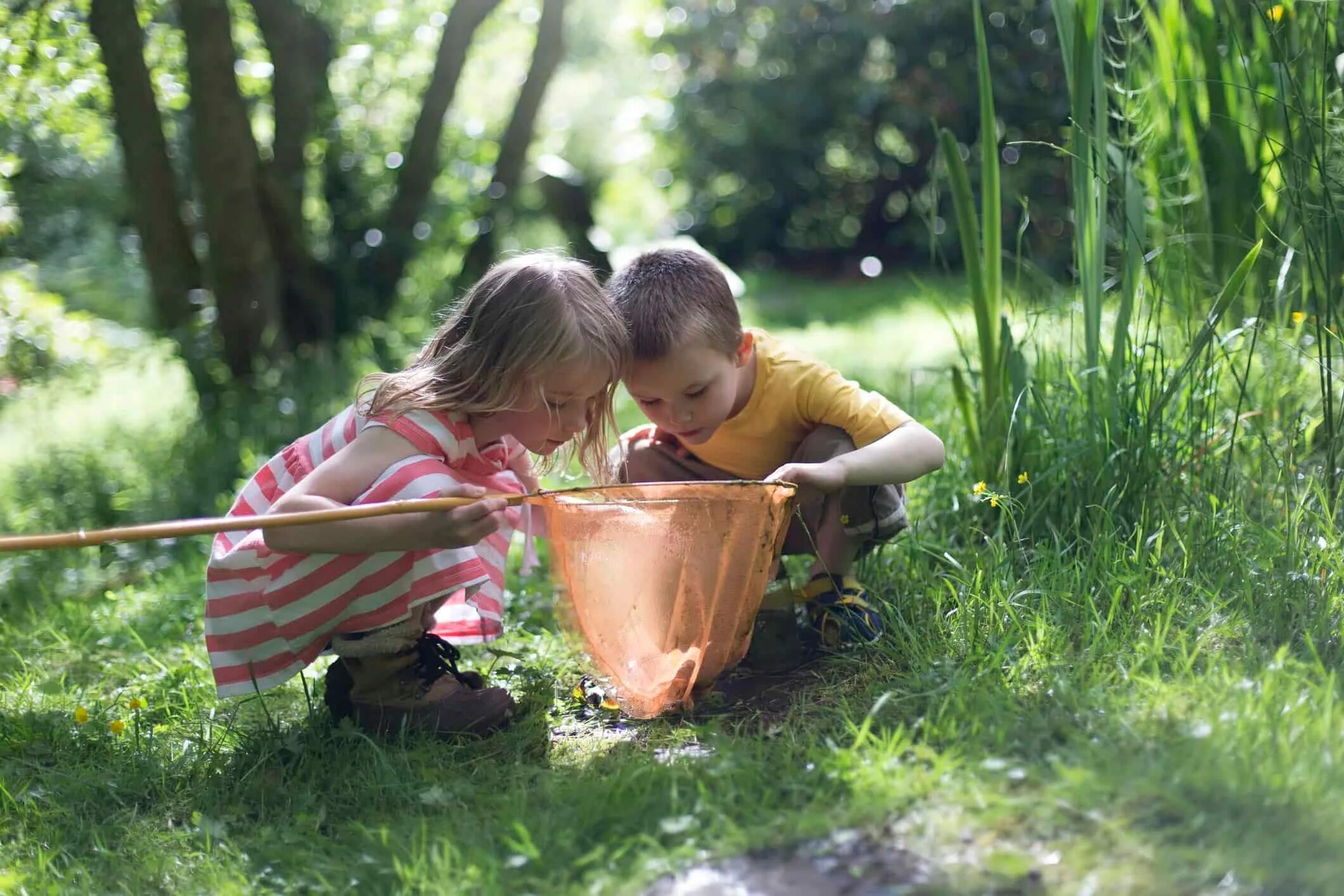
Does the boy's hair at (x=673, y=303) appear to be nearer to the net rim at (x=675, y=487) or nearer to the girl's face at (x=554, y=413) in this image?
the girl's face at (x=554, y=413)

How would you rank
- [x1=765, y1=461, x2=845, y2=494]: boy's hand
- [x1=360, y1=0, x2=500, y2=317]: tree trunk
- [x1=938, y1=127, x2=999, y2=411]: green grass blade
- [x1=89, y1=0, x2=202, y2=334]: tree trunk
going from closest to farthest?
[x1=765, y1=461, x2=845, y2=494]: boy's hand
[x1=938, y1=127, x2=999, y2=411]: green grass blade
[x1=89, y1=0, x2=202, y2=334]: tree trunk
[x1=360, y1=0, x2=500, y2=317]: tree trunk

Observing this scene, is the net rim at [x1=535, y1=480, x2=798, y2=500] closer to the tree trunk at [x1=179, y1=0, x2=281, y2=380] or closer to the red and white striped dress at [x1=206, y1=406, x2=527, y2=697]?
the red and white striped dress at [x1=206, y1=406, x2=527, y2=697]

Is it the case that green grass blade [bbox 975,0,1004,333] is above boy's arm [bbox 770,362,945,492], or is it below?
above

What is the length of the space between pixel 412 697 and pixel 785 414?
0.98 metres

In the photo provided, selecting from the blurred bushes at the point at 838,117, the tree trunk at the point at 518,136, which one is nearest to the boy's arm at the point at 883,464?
the tree trunk at the point at 518,136

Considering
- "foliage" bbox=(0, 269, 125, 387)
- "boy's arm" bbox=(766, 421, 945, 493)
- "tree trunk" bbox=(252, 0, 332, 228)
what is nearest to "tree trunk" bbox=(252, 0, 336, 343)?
"tree trunk" bbox=(252, 0, 332, 228)

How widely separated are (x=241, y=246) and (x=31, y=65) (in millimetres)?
1132

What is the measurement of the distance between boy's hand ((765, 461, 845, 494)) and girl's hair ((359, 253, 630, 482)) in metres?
0.39

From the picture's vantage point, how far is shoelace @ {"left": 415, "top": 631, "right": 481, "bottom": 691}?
97.1 inches

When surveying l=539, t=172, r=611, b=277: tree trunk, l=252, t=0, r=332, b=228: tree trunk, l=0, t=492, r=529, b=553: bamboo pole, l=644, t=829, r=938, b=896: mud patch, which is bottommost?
l=644, t=829, r=938, b=896: mud patch

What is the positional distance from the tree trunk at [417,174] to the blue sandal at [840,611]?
459 centimetres

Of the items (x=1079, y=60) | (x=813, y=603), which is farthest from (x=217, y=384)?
(x=1079, y=60)

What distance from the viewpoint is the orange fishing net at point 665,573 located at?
2.25 metres

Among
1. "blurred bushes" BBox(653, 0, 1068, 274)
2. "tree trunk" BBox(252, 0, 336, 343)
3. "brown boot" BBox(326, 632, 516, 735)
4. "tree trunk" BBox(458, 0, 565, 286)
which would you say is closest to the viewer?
"brown boot" BBox(326, 632, 516, 735)
